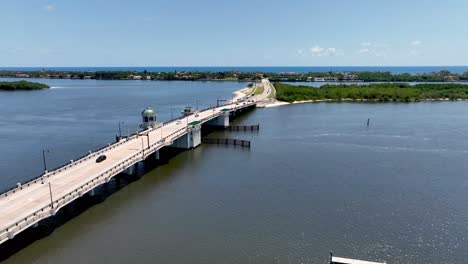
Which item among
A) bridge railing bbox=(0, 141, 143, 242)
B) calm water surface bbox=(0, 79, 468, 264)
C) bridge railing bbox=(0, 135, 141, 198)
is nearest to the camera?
bridge railing bbox=(0, 141, 143, 242)

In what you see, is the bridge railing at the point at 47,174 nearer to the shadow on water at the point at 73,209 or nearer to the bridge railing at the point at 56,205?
the shadow on water at the point at 73,209

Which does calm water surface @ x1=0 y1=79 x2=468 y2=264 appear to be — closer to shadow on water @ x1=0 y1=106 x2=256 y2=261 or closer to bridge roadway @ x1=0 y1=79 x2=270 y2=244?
shadow on water @ x1=0 y1=106 x2=256 y2=261

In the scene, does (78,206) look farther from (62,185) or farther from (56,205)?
(56,205)

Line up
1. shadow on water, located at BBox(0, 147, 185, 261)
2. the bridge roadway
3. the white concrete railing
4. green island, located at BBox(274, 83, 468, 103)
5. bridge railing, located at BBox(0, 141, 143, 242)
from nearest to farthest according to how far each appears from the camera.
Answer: bridge railing, located at BBox(0, 141, 143, 242), the white concrete railing, the bridge roadway, shadow on water, located at BBox(0, 147, 185, 261), green island, located at BBox(274, 83, 468, 103)

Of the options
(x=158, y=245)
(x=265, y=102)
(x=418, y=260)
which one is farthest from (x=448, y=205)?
(x=265, y=102)

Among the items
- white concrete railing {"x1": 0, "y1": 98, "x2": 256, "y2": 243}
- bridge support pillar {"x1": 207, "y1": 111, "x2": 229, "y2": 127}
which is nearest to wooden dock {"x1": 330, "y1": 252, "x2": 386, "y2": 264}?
white concrete railing {"x1": 0, "y1": 98, "x2": 256, "y2": 243}

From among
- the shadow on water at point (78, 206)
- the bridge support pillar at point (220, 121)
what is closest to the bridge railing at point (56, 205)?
the shadow on water at point (78, 206)

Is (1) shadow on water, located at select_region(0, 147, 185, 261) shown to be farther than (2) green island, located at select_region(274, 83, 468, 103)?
No
